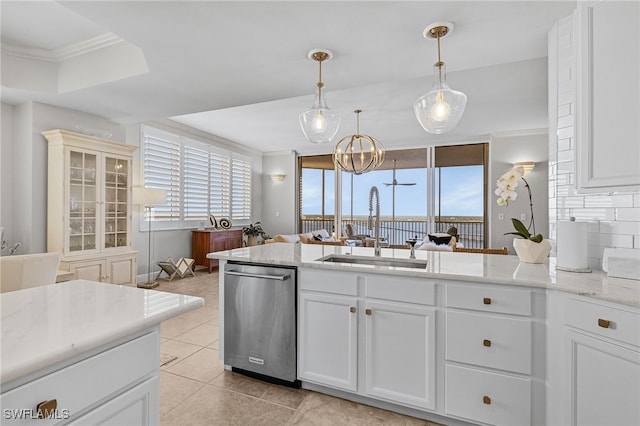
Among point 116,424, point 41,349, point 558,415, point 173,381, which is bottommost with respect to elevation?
point 173,381

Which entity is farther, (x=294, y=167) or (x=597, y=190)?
(x=294, y=167)

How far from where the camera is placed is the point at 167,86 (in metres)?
3.21

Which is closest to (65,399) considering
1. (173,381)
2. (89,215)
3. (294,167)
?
(173,381)

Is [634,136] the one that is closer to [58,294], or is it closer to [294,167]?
[58,294]

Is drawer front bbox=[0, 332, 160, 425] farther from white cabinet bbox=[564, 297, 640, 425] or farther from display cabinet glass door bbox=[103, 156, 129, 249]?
display cabinet glass door bbox=[103, 156, 129, 249]

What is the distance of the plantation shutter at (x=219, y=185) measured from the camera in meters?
6.62

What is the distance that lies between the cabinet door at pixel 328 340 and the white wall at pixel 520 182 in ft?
17.2

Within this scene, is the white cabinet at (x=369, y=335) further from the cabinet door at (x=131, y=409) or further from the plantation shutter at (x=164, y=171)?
the plantation shutter at (x=164, y=171)

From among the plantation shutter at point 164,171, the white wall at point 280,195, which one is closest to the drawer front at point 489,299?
the plantation shutter at point 164,171

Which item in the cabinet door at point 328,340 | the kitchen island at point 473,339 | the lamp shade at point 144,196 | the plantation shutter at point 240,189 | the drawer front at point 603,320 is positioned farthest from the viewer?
the plantation shutter at point 240,189

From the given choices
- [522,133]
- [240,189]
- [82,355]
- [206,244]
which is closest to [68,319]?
[82,355]

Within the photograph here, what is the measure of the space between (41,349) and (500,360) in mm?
1884

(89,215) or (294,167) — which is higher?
(294,167)

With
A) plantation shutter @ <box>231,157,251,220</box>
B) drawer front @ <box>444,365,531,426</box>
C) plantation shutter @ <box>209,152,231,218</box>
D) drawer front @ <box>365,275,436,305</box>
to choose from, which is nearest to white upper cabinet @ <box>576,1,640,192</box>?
drawer front @ <box>365,275,436,305</box>
